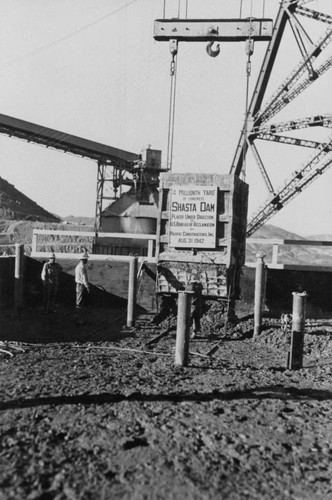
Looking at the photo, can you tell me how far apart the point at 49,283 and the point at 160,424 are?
777cm

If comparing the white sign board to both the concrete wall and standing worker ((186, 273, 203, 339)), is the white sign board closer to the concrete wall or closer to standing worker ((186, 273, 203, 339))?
standing worker ((186, 273, 203, 339))

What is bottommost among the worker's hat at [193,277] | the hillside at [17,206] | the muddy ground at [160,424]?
the muddy ground at [160,424]

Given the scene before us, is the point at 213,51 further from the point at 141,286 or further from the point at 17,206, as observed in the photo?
the point at 17,206

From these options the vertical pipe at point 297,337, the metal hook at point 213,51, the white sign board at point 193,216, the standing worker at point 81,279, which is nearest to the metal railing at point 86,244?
the standing worker at point 81,279

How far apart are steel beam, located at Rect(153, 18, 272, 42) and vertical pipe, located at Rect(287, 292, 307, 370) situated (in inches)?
446

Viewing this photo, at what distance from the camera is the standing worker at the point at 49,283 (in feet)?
39.2

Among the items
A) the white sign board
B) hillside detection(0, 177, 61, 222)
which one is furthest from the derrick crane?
hillside detection(0, 177, 61, 222)

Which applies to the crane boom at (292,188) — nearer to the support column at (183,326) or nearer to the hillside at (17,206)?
the support column at (183,326)

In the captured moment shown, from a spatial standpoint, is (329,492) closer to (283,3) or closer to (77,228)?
(283,3)

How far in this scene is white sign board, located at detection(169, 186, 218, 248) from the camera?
1012 centimetres

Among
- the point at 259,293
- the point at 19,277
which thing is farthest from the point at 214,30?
the point at 19,277

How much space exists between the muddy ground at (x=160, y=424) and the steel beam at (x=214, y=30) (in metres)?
11.2

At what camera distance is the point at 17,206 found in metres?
59.0

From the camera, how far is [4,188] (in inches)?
2414
